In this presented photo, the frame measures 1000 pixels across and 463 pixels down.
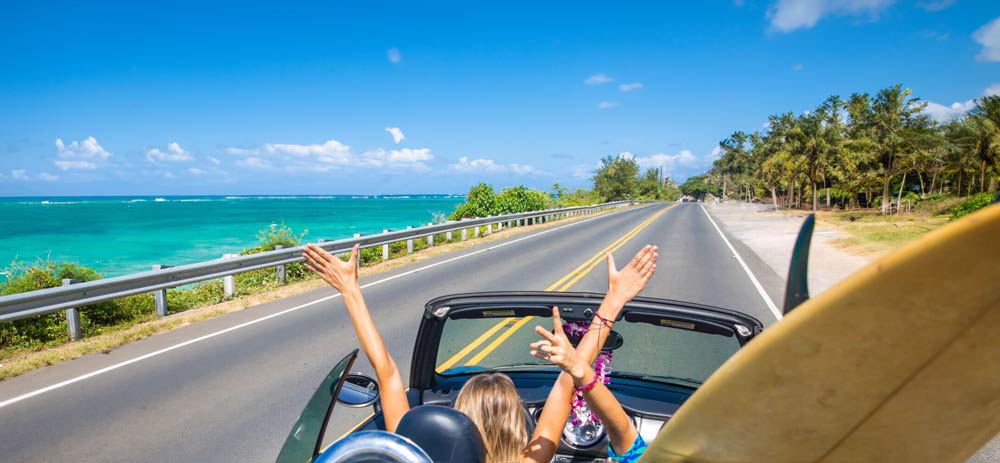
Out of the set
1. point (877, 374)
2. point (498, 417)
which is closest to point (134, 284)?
point (498, 417)

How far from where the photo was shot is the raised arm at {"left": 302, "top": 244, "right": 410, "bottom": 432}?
2223 millimetres

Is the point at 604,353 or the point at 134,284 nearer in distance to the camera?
the point at 604,353

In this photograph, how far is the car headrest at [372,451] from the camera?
122 cm

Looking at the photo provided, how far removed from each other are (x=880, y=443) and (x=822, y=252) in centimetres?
2142

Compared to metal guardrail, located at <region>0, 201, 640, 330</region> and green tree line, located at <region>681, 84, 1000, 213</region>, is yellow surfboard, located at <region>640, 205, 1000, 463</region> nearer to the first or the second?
metal guardrail, located at <region>0, 201, 640, 330</region>

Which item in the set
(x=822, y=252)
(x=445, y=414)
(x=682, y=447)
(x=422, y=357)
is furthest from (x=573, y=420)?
(x=822, y=252)

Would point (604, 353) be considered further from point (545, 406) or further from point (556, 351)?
point (556, 351)

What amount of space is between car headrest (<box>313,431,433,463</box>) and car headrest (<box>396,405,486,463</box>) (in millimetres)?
356

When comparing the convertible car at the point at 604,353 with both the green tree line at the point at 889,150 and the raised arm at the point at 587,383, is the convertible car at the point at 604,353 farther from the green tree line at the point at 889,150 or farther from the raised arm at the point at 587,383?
the green tree line at the point at 889,150

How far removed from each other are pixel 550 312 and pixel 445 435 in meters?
1.56

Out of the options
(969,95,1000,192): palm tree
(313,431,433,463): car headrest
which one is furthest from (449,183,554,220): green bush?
(313,431,433,463): car headrest

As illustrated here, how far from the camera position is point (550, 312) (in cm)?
309

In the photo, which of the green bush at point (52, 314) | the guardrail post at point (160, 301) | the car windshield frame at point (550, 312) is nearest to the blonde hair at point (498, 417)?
the car windshield frame at point (550, 312)

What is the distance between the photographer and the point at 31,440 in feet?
16.1
